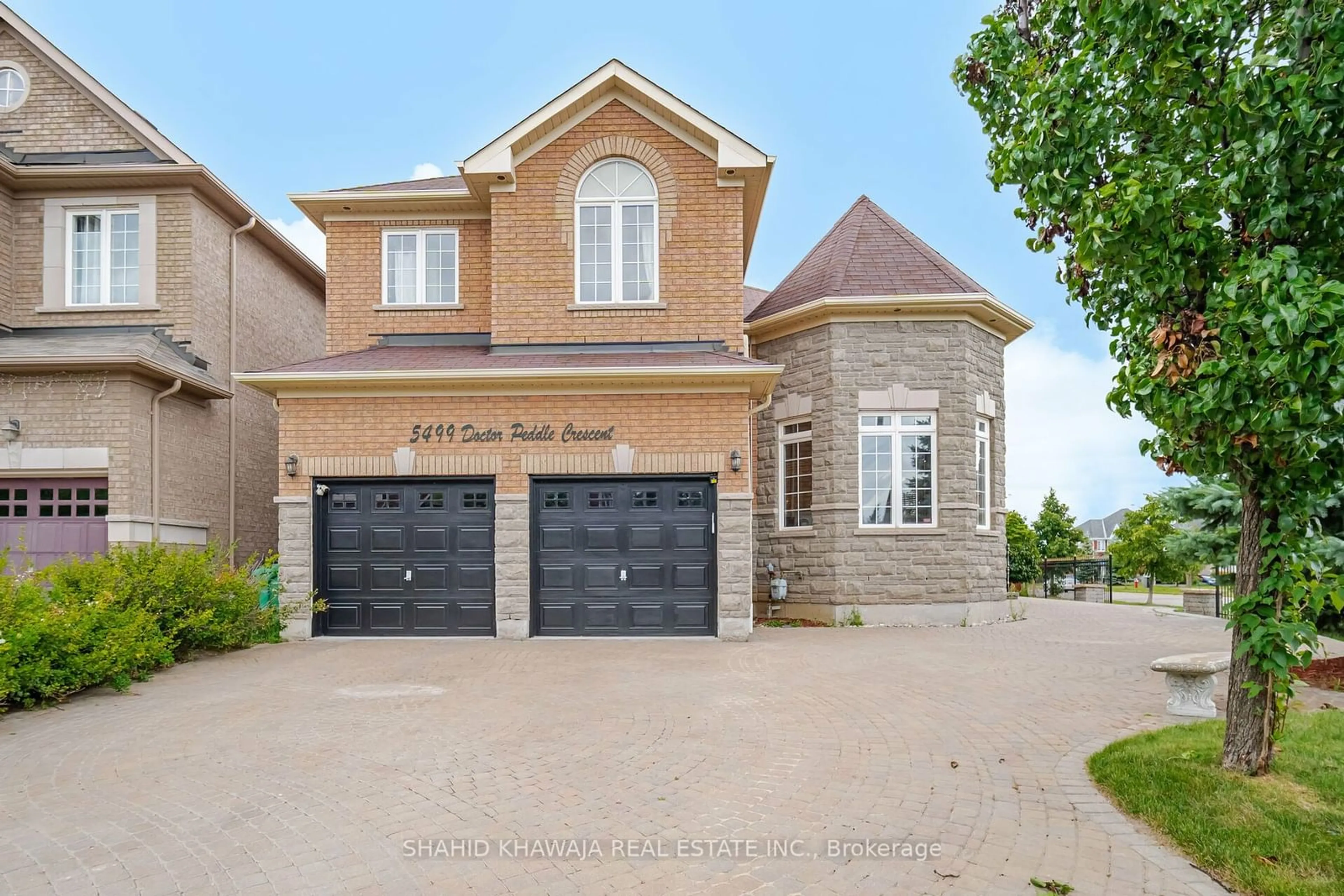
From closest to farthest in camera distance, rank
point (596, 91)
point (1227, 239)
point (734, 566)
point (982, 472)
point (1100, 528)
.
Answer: point (1227, 239) < point (734, 566) < point (596, 91) < point (982, 472) < point (1100, 528)

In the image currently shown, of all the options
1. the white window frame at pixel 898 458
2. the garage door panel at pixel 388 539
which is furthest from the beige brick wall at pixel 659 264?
the garage door panel at pixel 388 539

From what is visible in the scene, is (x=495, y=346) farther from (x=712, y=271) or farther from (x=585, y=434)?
(x=712, y=271)

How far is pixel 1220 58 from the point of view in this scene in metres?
4.85

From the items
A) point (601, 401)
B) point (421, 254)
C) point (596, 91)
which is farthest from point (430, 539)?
point (596, 91)

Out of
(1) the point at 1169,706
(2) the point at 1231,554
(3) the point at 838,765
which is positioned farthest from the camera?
(2) the point at 1231,554

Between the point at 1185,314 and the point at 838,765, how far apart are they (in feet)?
12.3

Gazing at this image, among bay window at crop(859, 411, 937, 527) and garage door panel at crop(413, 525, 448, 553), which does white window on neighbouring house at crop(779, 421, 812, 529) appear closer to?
bay window at crop(859, 411, 937, 527)

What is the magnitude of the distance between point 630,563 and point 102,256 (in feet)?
37.1

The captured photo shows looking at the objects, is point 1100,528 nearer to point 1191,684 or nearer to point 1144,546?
point 1144,546

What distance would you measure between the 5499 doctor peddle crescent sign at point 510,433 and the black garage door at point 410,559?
27.0 inches

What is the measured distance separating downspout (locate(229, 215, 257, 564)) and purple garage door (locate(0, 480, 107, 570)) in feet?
8.26

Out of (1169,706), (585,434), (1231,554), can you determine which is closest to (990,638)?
(1231,554)

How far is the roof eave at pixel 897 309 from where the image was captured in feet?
46.0

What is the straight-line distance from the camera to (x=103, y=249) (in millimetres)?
14336
